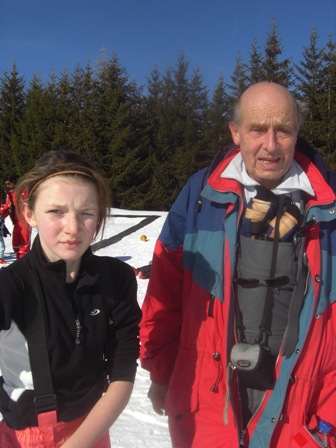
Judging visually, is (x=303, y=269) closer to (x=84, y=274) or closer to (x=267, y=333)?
(x=267, y=333)

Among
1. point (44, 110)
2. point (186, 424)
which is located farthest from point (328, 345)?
point (44, 110)

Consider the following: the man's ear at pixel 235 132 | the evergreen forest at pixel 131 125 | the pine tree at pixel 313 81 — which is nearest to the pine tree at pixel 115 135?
the evergreen forest at pixel 131 125

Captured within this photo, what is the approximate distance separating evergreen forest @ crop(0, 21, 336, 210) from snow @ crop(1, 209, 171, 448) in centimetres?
1155

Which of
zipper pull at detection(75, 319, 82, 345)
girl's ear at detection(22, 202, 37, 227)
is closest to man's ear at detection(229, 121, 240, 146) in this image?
girl's ear at detection(22, 202, 37, 227)

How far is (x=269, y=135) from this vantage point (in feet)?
6.74

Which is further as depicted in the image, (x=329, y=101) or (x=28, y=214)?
(x=329, y=101)

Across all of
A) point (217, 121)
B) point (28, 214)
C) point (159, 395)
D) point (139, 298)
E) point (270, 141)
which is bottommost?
point (139, 298)

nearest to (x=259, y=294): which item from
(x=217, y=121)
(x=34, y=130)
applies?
(x=34, y=130)

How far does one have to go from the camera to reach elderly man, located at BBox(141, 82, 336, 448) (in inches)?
75.1

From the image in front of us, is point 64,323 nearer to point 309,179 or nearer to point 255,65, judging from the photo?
point 309,179

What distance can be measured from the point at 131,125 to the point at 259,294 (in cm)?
2684

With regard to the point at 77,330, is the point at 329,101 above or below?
above

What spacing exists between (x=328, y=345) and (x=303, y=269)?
35cm

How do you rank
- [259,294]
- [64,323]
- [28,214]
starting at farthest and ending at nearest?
[259,294], [28,214], [64,323]
